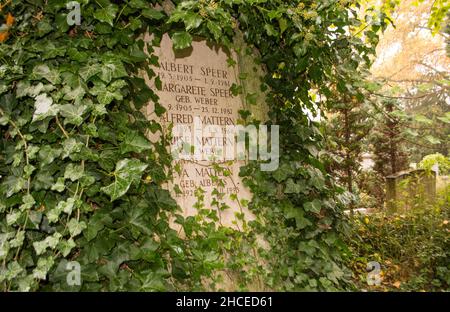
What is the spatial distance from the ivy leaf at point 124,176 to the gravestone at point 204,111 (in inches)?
36.1

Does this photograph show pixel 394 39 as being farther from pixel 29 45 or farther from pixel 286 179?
pixel 29 45

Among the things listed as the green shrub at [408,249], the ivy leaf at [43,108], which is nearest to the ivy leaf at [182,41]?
the ivy leaf at [43,108]

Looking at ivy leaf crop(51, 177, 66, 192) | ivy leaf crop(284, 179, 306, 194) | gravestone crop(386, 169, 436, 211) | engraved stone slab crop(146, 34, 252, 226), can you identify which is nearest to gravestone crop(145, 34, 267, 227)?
engraved stone slab crop(146, 34, 252, 226)

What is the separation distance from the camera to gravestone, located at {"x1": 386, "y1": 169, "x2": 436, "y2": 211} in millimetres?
6535

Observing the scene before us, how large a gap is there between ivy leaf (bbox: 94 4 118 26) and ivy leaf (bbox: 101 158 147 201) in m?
0.85

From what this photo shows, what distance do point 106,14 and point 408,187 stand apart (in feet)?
21.6

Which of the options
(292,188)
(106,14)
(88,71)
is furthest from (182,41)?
(292,188)

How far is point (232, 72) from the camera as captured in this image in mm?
3311

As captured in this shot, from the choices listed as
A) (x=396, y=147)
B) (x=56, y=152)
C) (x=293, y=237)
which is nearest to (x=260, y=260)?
(x=293, y=237)

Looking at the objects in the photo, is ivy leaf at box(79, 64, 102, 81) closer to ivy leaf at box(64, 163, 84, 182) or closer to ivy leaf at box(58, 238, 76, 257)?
ivy leaf at box(64, 163, 84, 182)

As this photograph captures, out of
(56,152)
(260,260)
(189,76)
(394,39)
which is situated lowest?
(260,260)

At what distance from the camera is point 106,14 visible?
2.12 metres
